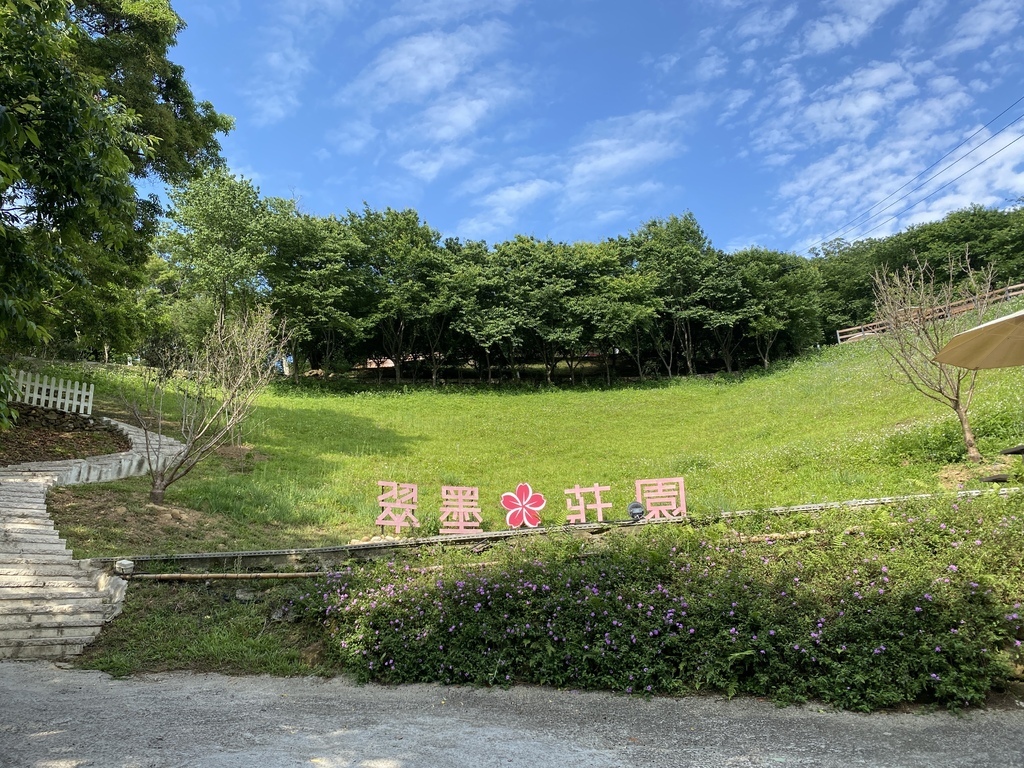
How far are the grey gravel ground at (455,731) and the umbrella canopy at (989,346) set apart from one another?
2760 millimetres

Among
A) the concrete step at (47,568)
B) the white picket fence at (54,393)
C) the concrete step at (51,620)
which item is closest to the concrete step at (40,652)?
the concrete step at (51,620)

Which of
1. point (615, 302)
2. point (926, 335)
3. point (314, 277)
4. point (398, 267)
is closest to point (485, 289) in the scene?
point (398, 267)

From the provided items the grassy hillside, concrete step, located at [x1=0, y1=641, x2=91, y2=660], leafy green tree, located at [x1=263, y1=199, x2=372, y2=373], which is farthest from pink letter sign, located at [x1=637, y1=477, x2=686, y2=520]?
leafy green tree, located at [x1=263, y1=199, x2=372, y2=373]

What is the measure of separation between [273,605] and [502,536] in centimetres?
238

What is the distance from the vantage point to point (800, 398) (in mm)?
18734

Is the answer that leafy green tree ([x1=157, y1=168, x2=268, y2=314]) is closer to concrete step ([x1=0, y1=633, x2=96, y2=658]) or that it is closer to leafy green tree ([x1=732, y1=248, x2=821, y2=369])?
concrete step ([x1=0, y1=633, x2=96, y2=658])

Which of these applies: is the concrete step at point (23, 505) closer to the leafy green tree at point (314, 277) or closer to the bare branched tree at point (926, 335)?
the bare branched tree at point (926, 335)

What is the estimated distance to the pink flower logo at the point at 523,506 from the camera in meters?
6.49

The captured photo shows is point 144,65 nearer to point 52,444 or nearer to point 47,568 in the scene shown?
point 52,444

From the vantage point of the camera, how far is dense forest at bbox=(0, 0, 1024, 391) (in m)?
11.5

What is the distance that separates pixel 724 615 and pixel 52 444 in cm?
1133

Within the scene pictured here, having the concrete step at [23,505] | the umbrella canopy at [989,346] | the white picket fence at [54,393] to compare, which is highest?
the white picket fence at [54,393]

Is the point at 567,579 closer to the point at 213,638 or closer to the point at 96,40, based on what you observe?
the point at 213,638

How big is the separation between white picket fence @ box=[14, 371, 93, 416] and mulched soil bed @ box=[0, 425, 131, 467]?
3.00 ft
